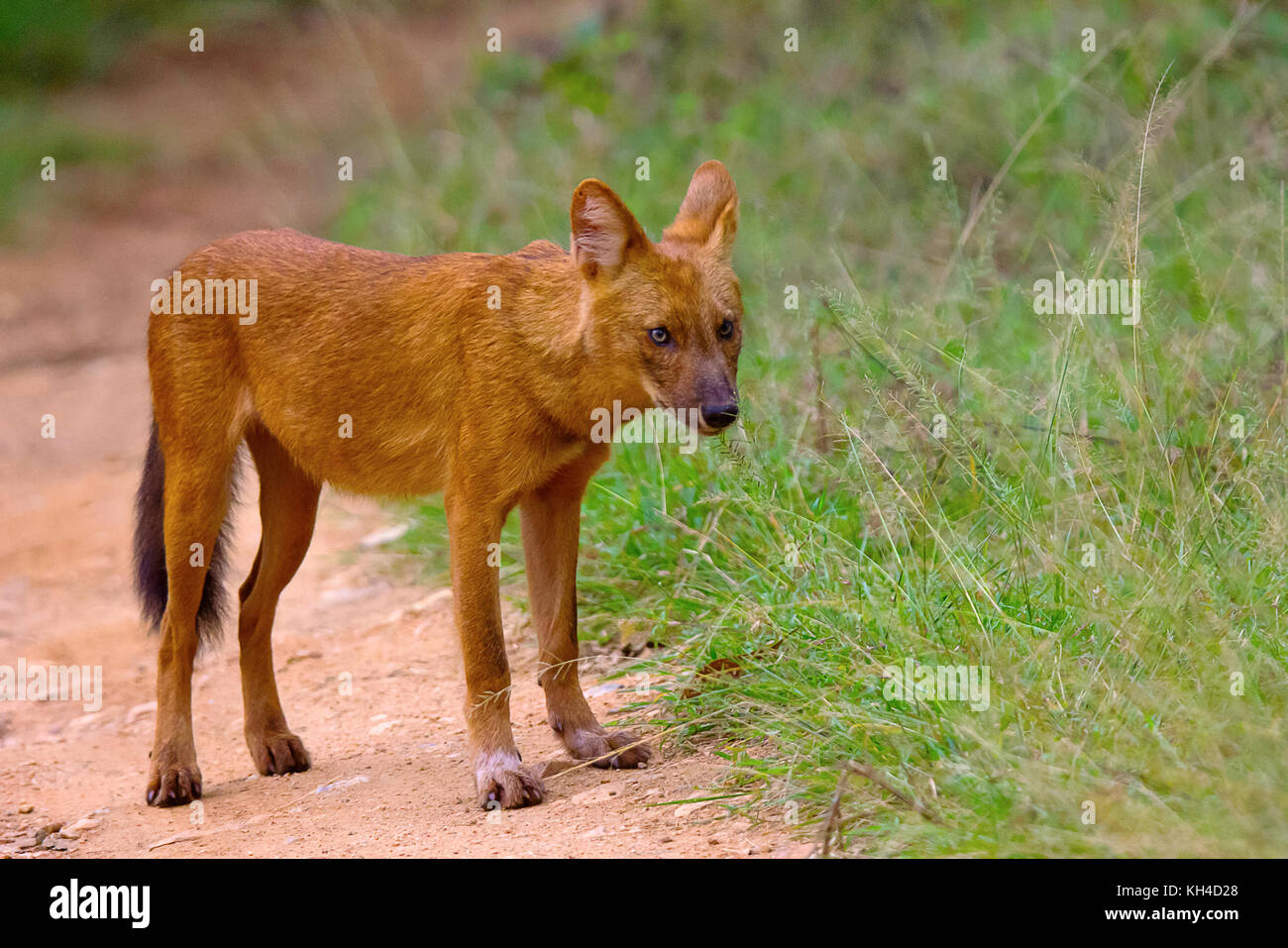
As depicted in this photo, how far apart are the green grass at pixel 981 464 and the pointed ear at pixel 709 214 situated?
1.22ft

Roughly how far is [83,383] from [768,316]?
221 inches

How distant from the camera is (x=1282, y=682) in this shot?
3.40 meters

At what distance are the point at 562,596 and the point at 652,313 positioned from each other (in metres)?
1.03

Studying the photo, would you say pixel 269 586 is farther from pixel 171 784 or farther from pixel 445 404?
pixel 445 404

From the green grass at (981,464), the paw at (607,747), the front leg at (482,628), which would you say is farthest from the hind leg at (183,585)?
the green grass at (981,464)

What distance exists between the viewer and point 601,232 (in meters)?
4.17

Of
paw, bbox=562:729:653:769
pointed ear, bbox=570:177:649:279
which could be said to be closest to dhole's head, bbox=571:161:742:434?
pointed ear, bbox=570:177:649:279

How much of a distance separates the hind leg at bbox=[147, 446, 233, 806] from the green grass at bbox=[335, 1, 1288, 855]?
1.47 meters

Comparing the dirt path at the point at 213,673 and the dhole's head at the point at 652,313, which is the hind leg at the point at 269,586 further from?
the dhole's head at the point at 652,313

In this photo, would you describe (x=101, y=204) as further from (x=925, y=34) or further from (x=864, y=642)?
(x=864, y=642)

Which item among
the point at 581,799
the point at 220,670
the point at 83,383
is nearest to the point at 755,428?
the point at 581,799

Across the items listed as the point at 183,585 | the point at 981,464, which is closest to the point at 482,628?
the point at 183,585

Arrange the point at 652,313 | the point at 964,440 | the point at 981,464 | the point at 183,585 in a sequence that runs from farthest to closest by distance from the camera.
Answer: the point at 183,585
the point at 981,464
the point at 964,440
the point at 652,313

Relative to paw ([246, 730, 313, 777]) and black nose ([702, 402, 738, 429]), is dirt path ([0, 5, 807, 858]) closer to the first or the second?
paw ([246, 730, 313, 777])
